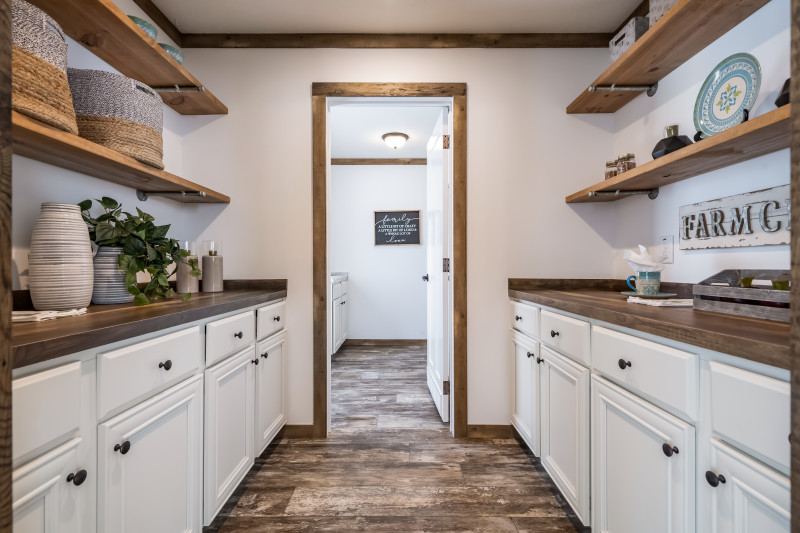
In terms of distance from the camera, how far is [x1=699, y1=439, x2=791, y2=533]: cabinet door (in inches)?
26.3

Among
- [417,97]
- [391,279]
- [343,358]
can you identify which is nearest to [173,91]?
[417,97]

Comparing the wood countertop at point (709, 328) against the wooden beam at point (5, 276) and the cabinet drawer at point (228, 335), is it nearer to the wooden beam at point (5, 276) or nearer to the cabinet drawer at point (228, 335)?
the wooden beam at point (5, 276)

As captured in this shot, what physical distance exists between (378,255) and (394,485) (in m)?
3.28

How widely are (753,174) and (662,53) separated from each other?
0.67m

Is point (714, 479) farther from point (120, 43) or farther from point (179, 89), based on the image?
point (179, 89)

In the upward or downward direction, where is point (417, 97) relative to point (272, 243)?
upward

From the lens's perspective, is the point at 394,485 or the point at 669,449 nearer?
the point at 669,449

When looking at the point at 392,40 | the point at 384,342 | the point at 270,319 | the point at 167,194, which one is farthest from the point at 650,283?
the point at 384,342

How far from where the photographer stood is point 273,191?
2.24m

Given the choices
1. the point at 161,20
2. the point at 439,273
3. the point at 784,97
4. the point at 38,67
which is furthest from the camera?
the point at 439,273

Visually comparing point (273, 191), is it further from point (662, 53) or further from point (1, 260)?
point (662, 53)

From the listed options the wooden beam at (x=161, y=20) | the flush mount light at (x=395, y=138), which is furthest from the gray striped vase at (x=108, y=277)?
the flush mount light at (x=395, y=138)

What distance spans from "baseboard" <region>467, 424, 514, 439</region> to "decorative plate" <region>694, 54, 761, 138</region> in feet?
5.84

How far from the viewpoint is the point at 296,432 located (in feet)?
7.25
